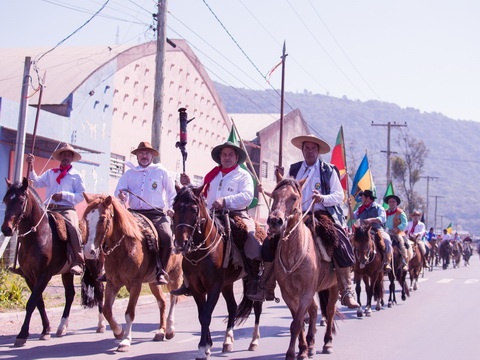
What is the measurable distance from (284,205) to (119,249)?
273cm

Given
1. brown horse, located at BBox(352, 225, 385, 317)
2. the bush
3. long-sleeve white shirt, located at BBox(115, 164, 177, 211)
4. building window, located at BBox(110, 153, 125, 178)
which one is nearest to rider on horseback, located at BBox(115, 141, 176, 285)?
long-sleeve white shirt, located at BBox(115, 164, 177, 211)

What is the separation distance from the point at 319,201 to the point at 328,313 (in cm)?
189

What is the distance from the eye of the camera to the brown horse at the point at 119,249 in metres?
10.3

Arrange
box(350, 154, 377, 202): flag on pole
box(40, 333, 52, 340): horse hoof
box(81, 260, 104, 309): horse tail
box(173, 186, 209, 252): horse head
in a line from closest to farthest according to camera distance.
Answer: box(173, 186, 209, 252): horse head < box(40, 333, 52, 340): horse hoof < box(81, 260, 104, 309): horse tail < box(350, 154, 377, 202): flag on pole

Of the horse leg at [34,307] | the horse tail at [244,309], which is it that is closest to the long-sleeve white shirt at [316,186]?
the horse tail at [244,309]

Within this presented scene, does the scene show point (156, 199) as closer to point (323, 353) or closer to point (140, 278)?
point (140, 278)

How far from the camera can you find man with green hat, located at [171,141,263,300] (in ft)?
34.7

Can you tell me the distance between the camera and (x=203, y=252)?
985 centimetres

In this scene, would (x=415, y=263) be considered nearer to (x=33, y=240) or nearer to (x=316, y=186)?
(x=316, y=186)

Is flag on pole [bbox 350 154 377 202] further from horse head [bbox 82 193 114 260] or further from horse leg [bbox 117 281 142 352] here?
horse head [bbox 82 193 114 260]

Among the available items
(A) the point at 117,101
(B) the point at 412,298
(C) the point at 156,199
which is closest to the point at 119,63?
(A) the point at 117,101

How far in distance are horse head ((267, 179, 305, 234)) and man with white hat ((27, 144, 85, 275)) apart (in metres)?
3.83

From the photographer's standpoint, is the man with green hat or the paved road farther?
the man with green hat

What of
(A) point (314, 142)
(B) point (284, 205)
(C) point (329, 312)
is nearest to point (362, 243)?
(C) point (329, 312)
